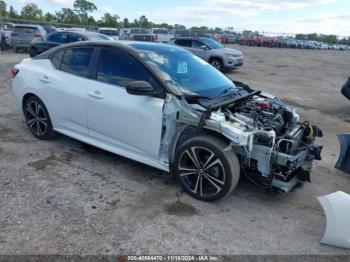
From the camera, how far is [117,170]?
4.61 meters

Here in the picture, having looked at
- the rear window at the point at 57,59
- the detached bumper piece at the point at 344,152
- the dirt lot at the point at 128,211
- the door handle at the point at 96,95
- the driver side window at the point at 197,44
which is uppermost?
the rear window at the point at 57,59

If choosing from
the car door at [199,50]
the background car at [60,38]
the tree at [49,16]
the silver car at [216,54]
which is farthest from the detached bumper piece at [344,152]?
the tree at [49,16]

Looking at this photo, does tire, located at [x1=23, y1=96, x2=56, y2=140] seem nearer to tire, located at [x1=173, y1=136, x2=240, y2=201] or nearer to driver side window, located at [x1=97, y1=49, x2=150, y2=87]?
driver side window, located at [x1=97, y1=49, x2=150, y2=87]

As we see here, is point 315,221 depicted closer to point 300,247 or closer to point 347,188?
point 300,247

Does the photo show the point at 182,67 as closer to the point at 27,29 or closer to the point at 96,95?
the point at 96,95

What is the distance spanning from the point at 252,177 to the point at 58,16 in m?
72.3

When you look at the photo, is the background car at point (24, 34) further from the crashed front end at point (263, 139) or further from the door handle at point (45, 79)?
the crashed front end at point (263, 139)

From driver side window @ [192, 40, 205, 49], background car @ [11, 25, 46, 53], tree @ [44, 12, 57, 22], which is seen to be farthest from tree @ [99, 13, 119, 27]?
driver side window @ [192, 40, 205, 49]

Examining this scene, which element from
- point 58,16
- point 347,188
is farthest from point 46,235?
point 58,16

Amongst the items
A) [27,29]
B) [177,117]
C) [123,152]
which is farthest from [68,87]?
[27,29]

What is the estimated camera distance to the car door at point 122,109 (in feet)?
13.3

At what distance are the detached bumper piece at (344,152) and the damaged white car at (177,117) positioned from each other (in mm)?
345

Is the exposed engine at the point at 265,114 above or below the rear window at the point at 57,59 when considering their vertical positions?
below

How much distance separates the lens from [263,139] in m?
3.64
